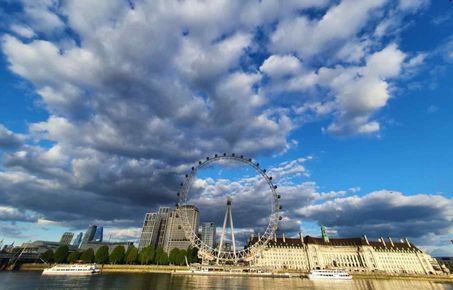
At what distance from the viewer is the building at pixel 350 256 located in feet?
518

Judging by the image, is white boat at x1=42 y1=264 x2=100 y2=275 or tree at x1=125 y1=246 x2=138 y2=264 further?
tree at x1=125 y1=246 x2=138 y2=264

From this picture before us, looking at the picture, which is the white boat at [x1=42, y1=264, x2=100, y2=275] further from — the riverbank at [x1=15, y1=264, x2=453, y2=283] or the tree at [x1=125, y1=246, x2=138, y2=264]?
the tree at [x1=125, y1=246, x2=138, y2=264]

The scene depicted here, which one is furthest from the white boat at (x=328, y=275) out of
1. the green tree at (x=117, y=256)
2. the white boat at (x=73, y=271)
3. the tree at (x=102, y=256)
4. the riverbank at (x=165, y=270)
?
the tree at (x=102, y=256)

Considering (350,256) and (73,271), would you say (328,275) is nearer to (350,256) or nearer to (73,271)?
(350,256)

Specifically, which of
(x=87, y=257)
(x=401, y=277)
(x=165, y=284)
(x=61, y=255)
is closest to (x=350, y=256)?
(x=401, y=277)

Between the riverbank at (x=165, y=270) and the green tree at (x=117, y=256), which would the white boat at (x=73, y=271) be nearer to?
the riverbank at (x=165, y=270)

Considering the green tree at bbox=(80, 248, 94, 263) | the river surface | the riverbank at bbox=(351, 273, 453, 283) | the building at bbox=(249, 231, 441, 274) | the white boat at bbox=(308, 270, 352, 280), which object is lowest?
the river surface

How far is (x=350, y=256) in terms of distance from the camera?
165500 mm

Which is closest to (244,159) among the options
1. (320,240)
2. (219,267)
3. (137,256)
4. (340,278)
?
(219,267)

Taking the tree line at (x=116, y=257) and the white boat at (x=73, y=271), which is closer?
the white boat at (x=73, y=271)

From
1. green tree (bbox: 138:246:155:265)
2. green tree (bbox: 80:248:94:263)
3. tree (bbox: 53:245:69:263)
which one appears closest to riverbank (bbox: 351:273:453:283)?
green tree (bbox: 138:246:155:265)

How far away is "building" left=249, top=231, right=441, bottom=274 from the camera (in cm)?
15775

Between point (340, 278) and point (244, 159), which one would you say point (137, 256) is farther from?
point (340, 278)

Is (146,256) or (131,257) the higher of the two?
(146,256)
